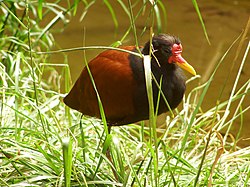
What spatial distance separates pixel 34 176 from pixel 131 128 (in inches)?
30.3

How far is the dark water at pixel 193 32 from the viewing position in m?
3.17

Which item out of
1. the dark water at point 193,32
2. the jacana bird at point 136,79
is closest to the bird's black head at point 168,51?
the jacana bird at point 136,79

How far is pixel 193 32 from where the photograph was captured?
366 cm

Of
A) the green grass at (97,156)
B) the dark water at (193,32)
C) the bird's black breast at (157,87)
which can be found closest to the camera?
the green grass at (97,156)

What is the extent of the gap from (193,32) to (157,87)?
7.13 feet

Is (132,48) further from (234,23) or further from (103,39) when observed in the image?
(234,23)

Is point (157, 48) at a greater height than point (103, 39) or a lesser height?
greater

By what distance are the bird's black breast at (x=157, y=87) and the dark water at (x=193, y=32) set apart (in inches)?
50.9

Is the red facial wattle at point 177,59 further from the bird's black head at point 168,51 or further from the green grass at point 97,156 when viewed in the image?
the green grass at point 97,156

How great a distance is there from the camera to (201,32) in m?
3.66

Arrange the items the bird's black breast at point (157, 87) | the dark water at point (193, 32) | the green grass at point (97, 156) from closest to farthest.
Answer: the green grass at point (97, 156), the bird's black breast at point (157, 87), the dark water at point (193, 32)

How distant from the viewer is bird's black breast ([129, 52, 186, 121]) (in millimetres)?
1545

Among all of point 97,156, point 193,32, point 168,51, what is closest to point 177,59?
point 168,51

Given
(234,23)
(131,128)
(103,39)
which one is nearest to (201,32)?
(234,23)
